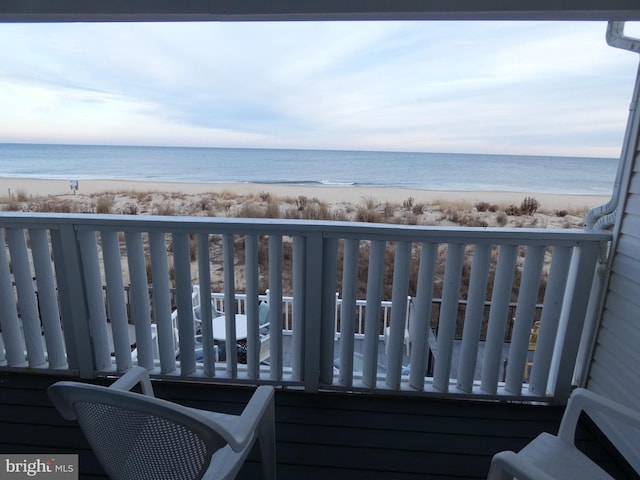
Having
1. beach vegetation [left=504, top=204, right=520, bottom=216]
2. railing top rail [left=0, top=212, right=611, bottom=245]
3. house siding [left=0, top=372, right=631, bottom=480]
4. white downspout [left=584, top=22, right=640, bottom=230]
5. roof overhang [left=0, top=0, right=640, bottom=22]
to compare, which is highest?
roof overhang [left=0, top=0, right=640, bottom=22]

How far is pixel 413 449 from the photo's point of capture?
1673 mm

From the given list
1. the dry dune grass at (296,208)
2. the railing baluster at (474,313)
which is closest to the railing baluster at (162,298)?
the railing baluster at (474,313)

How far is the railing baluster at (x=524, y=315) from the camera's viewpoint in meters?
1.77

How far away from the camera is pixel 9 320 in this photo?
2102 millimetres

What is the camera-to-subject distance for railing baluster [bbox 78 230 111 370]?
6.27ft

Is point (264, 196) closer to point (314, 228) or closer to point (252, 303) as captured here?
point (252, 303)

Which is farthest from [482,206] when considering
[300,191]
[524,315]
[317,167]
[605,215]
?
[524,315]

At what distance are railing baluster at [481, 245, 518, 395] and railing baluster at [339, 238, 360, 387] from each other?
2.29ft

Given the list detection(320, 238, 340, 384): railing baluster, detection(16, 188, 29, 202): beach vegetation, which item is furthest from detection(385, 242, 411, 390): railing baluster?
detection(16, 188, 29, 202): beach vegetation

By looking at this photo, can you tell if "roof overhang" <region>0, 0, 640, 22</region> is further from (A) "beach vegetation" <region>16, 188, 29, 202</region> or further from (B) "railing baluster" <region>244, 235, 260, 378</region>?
(A) "beach vegetation" <region>16, 188, 29, 202</region>

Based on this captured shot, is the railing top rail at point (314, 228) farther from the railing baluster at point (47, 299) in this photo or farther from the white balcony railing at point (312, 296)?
the railing baluster at point (47, 299)

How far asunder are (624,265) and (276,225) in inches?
63.1

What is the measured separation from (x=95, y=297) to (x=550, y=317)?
2394mm

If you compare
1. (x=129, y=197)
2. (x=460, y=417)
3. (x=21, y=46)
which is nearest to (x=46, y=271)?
(x=460, y=417)
